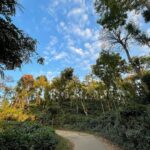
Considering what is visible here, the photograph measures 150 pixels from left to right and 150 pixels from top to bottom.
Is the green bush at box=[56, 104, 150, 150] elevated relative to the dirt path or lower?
elevated

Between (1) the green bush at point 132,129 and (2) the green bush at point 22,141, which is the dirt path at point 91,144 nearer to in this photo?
(1) the green bush at point 132,129

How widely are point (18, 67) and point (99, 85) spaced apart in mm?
33850

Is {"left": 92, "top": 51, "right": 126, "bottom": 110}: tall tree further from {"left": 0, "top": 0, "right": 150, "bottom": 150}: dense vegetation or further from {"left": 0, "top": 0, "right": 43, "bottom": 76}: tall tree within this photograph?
{"left": 0, "top": 0, "right": 43, "bottom": 76}: tall tree

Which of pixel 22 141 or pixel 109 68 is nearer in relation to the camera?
pixel 22 141

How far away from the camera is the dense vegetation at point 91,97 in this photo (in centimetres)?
961

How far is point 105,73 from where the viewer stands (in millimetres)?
32312

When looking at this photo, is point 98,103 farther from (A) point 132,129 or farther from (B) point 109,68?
(A) point 132,129

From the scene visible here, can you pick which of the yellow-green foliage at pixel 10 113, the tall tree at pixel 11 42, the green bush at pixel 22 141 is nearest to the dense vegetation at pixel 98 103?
the yellow-green foliage at pixel 10 113

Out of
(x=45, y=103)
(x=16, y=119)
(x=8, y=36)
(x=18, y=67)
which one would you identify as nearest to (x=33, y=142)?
(x=18, y=67)

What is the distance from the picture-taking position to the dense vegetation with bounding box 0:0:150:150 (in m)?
9.61

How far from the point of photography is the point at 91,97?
4941cm

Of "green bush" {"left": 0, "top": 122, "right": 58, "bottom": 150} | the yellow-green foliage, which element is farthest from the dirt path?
the yellow-green foliage

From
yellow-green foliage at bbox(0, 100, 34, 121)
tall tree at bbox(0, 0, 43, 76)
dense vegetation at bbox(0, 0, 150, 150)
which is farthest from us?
yellow-green foliage at bbox(0, 100, 34, 121)

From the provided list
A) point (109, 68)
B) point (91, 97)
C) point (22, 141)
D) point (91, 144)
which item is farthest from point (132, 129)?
point (91, 97)
